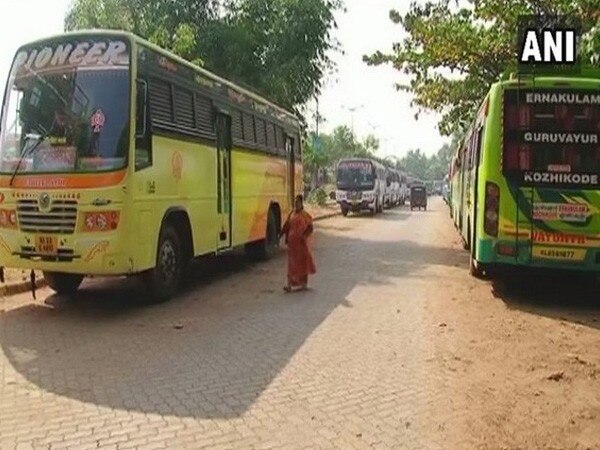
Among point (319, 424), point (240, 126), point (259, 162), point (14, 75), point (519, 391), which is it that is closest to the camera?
point (319, 424)

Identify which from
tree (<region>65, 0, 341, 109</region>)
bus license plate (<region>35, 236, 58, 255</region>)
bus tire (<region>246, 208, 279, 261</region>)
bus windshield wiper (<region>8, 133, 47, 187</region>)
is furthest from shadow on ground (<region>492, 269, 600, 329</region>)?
tree (<region>65, 0, 341, 109</region>)

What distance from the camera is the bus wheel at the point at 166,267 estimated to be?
831cm

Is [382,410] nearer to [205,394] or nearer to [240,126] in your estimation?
[205,394]

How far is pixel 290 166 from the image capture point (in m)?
15.2

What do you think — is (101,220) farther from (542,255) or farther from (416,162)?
(416,162)

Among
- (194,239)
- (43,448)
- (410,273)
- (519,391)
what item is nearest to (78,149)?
(194,239)

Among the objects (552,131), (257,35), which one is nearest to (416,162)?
(257,35)

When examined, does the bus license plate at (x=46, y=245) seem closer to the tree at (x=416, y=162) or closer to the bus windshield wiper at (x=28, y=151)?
the bus windshield wiper at (x=28, y=151)

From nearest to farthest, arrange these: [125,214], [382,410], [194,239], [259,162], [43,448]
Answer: [43,448] < [382,410] < [125,214] < [194,239] < [259,162]

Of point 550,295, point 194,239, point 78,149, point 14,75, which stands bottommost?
point 550,295

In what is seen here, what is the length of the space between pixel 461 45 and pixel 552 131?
22.7 feet

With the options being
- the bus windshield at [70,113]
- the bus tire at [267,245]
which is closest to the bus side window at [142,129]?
the bus windshield at [70,113]

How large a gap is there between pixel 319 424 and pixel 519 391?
182 cm

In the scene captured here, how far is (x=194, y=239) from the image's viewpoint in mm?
9344
